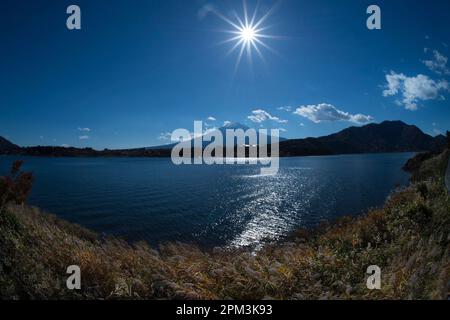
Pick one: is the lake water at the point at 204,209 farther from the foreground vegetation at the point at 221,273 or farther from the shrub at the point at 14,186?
the foreground vegetation at the point at 221,273

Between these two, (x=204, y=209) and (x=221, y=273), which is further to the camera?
(x=204, y=209)

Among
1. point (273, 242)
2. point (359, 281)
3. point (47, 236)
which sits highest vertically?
point (47, 236)

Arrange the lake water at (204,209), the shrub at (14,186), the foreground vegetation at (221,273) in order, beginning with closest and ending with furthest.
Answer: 1. the foreground vegetation at (221,273)
2. the shrub at (14,186)
3. the lake water at (204,209)

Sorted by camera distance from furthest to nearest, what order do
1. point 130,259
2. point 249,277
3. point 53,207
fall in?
point 53,207 < point 130,259 < point 249,277

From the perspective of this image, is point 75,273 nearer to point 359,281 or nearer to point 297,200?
point 359,281

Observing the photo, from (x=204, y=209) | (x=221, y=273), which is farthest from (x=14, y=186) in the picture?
(x=204, y=209)

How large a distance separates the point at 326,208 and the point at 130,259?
28111 millimetres

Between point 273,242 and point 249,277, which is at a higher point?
point 249,277

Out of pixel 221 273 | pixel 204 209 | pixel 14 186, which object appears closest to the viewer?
pixel 221 273

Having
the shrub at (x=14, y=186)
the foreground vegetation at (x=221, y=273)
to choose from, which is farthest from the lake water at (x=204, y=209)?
the foreground vegetation at (x=221, y=273)

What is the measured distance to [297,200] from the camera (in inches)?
1535

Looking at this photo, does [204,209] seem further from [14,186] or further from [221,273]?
[221,273]

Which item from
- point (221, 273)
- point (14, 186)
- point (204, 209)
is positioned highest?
point (14, 186)
